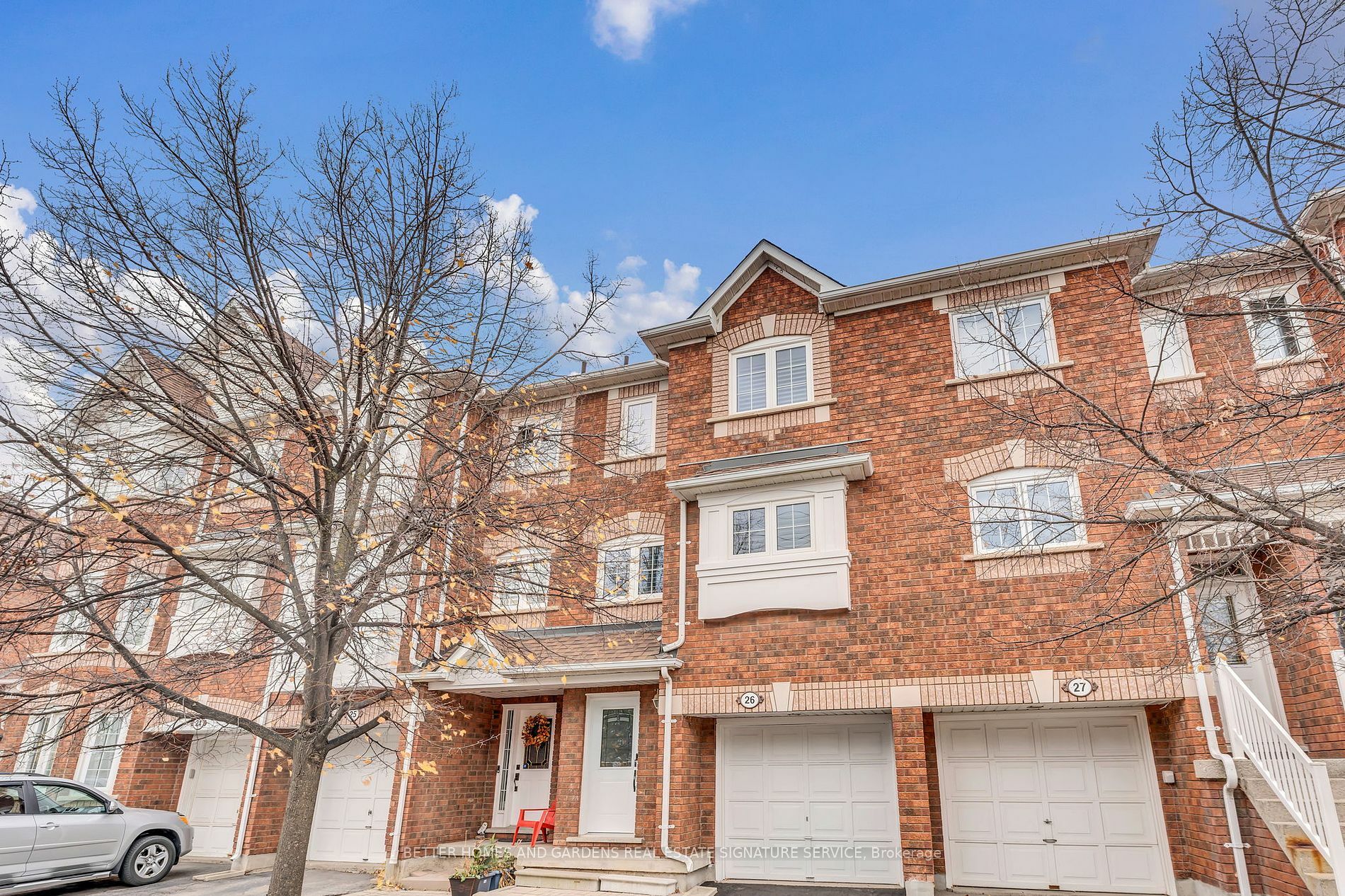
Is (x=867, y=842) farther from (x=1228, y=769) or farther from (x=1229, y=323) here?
(x=1229, y=323)

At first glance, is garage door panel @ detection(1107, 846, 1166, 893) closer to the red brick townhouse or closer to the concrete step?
the red brick townhouse

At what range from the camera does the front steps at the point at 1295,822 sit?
757 cm

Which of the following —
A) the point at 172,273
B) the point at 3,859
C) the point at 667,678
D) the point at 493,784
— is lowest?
the point at 3,859

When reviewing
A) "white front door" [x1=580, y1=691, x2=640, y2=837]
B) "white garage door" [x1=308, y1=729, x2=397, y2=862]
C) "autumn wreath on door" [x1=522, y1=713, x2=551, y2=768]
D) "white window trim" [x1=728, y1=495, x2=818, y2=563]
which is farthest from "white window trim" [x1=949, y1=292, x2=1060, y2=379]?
"white garage door" [x1=308, y1=729, x2=397, y2=862]

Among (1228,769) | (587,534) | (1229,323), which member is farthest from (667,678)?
(1229,323)

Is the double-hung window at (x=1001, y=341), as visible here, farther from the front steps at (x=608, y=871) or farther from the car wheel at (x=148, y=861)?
the car wheel at (x=148, y=861)

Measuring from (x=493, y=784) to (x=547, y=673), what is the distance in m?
3.20

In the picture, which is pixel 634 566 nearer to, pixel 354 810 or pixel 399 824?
pixel 399 824

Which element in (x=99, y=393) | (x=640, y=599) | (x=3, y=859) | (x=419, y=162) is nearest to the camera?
(x=99, y=393)

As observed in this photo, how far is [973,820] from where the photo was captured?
11117 mm

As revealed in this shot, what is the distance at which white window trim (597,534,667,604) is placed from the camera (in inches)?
547

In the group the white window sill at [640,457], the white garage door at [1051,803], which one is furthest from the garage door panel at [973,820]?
the white window sill at [640,457]

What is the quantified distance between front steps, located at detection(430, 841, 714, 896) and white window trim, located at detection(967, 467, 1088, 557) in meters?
5.86

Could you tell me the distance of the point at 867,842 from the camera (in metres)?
11.5
